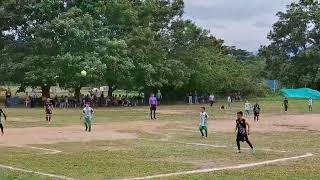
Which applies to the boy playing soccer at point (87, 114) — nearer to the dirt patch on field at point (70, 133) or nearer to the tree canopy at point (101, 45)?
the dirt patch on field at point (70, 133)

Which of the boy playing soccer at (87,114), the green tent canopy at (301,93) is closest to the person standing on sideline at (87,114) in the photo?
the boy playing soccer at (87,114)

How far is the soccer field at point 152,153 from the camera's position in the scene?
14594 millimetres

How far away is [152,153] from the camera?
18.8m

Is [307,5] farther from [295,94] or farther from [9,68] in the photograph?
[9,68]

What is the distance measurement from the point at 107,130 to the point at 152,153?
9300 mm

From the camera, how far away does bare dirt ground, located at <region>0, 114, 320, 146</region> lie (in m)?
23.2

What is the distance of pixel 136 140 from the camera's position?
23328 mm

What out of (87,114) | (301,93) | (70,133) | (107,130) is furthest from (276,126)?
(301,93)

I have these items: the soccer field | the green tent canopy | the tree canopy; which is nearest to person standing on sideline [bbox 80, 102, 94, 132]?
the soccer field

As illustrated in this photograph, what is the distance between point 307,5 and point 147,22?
30075 millimetres

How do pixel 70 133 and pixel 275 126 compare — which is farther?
pixel 275 126

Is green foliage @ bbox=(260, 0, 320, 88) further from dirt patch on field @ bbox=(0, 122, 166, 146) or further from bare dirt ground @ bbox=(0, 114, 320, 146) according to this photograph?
dirt patch on field @ bbox=(0, 122, 166, 146)

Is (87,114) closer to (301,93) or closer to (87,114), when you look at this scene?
(87,114)

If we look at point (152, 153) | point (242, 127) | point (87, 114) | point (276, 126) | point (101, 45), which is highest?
point (101, 45)
